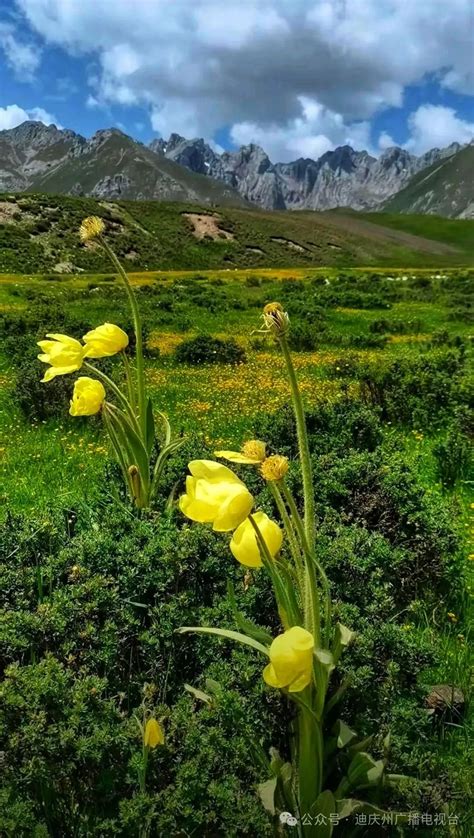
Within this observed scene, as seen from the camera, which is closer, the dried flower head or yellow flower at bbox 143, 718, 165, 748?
the dried flower head

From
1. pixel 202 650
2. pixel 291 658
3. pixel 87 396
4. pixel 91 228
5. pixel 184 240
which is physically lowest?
pixel 202 650

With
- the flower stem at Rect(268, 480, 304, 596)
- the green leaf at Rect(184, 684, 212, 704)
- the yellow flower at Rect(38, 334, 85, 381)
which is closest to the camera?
the flower stem at Rect(268, 480, 304, 596)

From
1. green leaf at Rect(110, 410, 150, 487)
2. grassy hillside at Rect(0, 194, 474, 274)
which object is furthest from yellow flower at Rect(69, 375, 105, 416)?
grassy hillside at Rect(0, 194, 474, 274)

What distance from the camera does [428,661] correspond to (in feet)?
9.27

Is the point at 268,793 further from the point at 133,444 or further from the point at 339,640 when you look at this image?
the point at 133,444

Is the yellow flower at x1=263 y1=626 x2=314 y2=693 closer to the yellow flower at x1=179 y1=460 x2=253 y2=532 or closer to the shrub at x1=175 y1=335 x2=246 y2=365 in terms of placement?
the yellow flower at x1=179 y1=460 x2=253 y2=532

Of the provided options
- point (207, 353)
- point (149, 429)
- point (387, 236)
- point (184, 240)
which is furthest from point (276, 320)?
point (387, 236)

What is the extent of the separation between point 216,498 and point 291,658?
0.46 meters

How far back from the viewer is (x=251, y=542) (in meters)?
2.03

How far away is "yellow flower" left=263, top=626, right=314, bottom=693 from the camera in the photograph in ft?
5.83

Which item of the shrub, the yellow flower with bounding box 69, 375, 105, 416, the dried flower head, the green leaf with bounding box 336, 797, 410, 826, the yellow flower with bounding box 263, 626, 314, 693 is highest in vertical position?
the dried flower head

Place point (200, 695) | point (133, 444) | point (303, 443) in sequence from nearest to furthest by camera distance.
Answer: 1. point (303, 443)
2. point (200, 695)
3. point (133, 444)

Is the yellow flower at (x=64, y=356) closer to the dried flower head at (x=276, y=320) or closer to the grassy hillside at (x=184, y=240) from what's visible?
the dried flower head at (x=276, y=320)

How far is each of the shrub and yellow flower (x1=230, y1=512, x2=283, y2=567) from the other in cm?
1149
